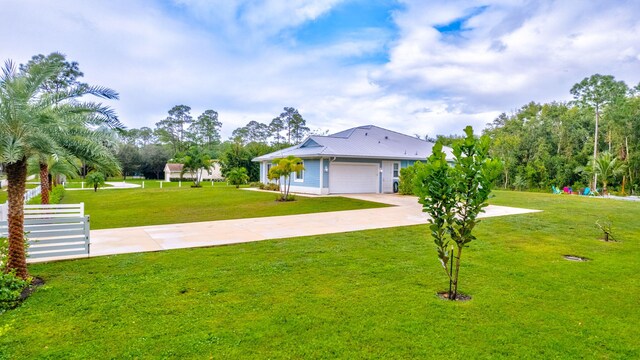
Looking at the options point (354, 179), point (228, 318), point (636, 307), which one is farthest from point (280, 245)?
point (354, 179)

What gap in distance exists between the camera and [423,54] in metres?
16.3

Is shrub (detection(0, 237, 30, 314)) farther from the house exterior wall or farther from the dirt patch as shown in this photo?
the house exterior wall

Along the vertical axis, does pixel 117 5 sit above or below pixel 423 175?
above

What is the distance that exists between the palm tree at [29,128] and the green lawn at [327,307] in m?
1.02

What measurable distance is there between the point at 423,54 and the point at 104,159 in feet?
49.9

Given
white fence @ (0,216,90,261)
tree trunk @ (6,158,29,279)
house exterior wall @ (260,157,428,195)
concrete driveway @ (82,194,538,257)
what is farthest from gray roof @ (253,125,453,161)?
tree trunk @ (6,158,29,279)

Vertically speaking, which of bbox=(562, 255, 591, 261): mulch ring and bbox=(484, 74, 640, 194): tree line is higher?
bbox=(484, 74, 640, 194): tree line

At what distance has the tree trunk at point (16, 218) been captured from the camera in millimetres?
4586

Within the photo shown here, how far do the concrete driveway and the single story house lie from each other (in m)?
7.26

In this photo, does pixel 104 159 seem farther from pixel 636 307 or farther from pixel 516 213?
pixel 516 213

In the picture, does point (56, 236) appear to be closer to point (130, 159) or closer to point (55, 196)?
point (55, 196)

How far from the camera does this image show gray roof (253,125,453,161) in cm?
1937

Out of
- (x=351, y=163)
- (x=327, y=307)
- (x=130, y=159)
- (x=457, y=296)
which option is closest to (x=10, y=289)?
(x=327, y=307)

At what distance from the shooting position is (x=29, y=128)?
438 cm
